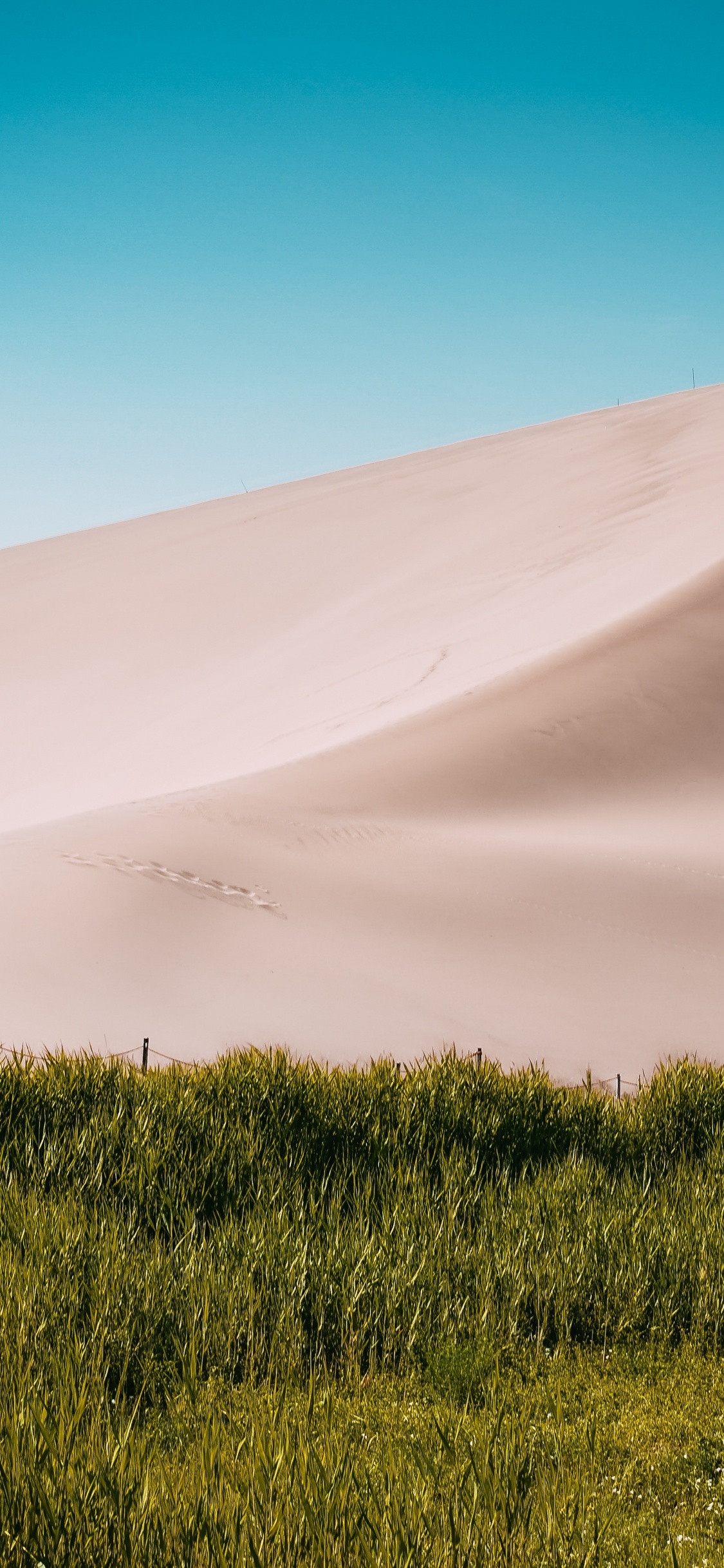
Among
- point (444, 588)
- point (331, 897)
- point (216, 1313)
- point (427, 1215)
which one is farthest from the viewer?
point (444, 588)

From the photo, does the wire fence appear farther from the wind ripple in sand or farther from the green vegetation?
the wind ripple in sand

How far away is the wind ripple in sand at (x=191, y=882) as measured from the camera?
22.1ft

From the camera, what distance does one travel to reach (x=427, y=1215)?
358cm

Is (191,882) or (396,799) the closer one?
(191,882)

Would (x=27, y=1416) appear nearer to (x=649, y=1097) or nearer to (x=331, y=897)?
(x=649, y=1097)

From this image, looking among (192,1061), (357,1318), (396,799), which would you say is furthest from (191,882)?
(357,1318)

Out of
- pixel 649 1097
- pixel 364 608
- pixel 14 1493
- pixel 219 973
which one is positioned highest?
pixel 364 608

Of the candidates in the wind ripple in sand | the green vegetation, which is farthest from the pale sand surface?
the green vegetation

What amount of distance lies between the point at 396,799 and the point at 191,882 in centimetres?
243

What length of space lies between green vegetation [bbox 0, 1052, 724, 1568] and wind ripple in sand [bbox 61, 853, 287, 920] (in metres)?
2.34

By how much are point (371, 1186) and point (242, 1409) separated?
4.20 feet

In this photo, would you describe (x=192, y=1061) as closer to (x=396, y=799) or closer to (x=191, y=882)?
(x=191, y=882)

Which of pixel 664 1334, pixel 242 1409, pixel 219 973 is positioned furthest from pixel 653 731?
pixel 242 1409

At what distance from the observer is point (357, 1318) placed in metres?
2.97
